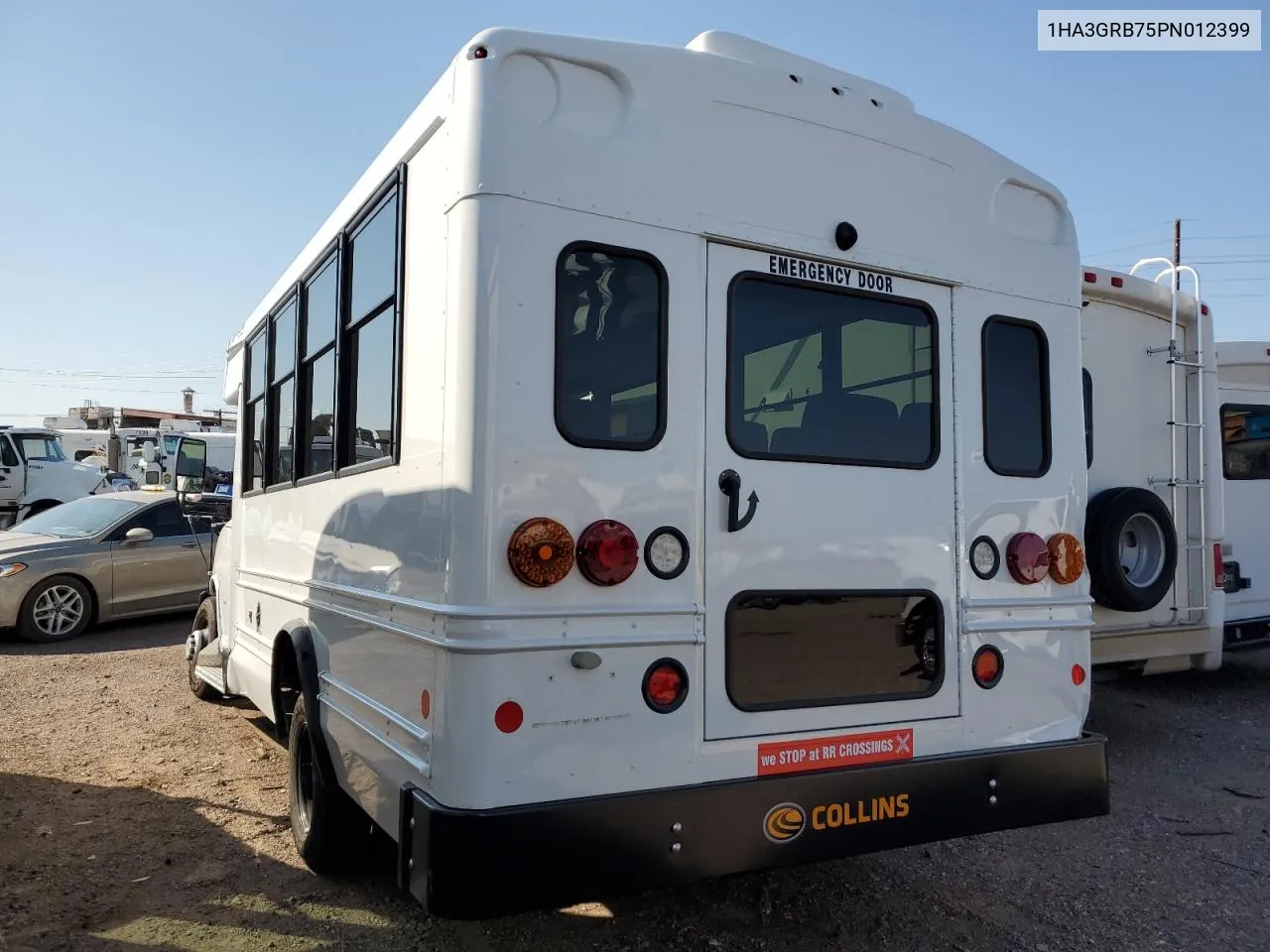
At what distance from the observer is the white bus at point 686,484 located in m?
2.77

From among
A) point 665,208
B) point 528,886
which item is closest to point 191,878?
point 528,886

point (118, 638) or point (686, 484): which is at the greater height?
point (686, 484)

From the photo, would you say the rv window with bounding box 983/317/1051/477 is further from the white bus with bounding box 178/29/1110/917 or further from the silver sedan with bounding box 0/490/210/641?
the silver sedan with bounding box 0/490/210/641

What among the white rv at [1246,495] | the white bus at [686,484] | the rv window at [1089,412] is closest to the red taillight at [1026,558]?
the white bus at [686,484]

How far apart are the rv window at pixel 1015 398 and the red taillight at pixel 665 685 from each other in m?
1.48

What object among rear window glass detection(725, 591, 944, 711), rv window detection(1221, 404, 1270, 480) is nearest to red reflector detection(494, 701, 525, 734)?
rear window glass detection(725, 591, 944, 711)

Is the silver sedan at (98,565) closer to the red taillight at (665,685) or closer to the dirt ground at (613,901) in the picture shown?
the dirt ground at (613,901)

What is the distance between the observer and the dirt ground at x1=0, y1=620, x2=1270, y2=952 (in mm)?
Result: 3604

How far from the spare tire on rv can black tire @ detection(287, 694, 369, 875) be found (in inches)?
162

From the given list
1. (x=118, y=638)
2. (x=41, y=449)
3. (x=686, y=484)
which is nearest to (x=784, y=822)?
(x=686, y=484)

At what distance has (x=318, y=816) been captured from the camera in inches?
155

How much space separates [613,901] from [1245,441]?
21.6 ft

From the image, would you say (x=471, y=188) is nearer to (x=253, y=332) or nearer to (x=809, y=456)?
(x=809, y=456)

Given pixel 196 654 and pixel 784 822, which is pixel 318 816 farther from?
pixel 196 654
